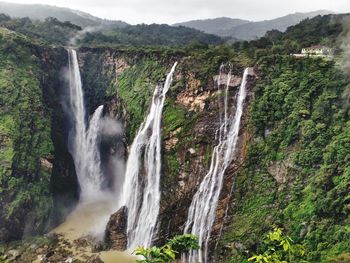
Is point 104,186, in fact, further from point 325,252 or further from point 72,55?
point 325,252

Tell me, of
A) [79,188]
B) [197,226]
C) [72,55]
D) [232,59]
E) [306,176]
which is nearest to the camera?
[306,176]

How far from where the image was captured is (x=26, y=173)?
110 ft

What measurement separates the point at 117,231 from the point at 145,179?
406 cm

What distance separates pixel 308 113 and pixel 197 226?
9779mm

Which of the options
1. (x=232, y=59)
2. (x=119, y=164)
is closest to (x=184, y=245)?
(x=232, y=59)

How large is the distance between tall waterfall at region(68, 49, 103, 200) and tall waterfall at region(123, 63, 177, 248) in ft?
24.0

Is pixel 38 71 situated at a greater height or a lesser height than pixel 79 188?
greater

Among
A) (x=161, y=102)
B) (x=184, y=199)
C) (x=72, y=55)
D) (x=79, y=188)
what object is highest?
(x=72, y=55)

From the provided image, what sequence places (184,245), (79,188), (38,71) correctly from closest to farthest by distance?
1. (184,245)
2. (79,188)
3. (38,71)

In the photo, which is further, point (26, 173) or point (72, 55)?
point (72, 55)

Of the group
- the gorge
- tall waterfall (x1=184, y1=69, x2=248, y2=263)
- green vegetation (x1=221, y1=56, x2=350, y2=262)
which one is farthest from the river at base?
green vegetation (x1=221, y1=56, x2=350, y2=262)

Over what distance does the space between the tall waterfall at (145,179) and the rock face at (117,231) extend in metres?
0.35

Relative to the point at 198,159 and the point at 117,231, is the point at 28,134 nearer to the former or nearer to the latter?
the point at 117,231

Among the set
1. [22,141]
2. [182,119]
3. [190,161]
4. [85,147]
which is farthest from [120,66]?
[190,161]
